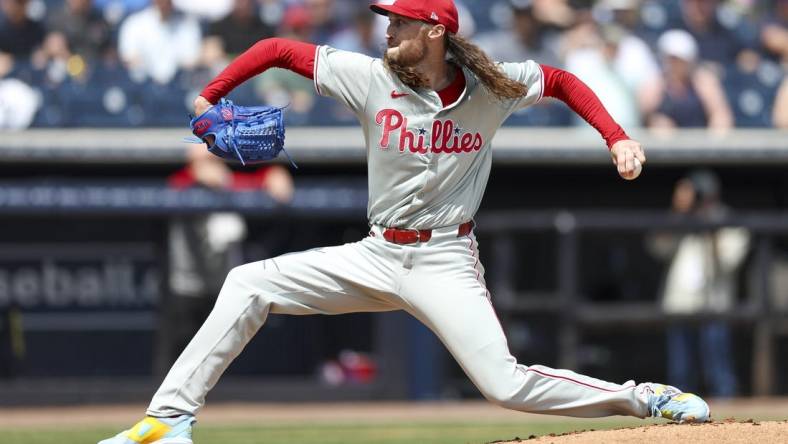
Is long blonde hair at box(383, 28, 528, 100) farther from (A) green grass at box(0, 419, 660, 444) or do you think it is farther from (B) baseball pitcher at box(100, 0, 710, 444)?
(A) green grass at box(0, 419, 660, 444)

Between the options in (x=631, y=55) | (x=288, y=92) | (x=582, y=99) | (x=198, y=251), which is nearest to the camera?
(x=582, y=99)

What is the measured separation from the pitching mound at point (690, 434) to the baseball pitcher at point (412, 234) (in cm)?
9

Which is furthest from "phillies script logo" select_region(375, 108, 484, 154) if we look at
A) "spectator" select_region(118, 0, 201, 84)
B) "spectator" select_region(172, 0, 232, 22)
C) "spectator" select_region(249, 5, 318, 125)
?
"spectator" select_region(172, 0, 232, 22)

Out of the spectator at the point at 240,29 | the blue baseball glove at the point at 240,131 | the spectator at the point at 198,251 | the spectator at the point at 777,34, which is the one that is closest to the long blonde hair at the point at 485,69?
the blue baseball glove at the point at 240,131

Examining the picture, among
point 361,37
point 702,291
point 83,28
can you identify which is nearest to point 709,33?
point 702,291

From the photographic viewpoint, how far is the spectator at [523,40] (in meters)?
11.0

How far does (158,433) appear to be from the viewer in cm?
453

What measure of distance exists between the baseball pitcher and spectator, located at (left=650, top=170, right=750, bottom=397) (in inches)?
201

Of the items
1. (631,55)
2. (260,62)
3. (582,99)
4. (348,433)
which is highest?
(631,55)

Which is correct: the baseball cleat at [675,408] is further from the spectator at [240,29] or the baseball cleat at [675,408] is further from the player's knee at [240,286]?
the spectator at [240,29]

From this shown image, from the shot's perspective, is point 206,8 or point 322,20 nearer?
point 206,8

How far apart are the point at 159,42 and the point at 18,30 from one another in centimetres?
120

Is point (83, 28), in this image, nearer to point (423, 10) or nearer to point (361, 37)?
point (361, 37)

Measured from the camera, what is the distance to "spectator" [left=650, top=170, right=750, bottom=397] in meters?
9.73
